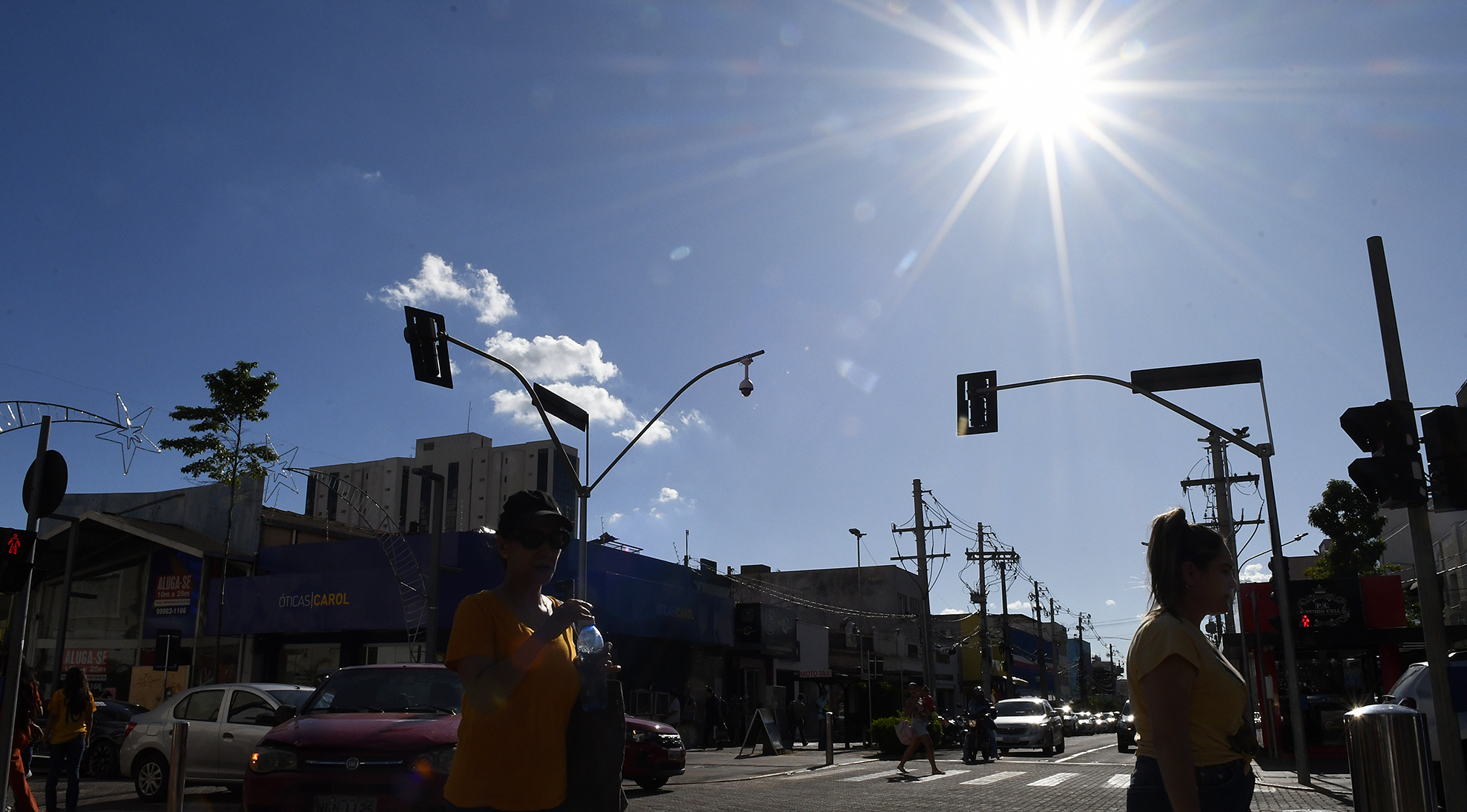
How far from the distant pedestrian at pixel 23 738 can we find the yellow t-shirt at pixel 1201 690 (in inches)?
364

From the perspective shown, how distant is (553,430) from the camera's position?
16297 mm

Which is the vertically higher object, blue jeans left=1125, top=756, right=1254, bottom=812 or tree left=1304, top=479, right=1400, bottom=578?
tree left=1304, top=479, right=1400, bottom=578

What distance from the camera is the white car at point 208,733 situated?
12.2 meters

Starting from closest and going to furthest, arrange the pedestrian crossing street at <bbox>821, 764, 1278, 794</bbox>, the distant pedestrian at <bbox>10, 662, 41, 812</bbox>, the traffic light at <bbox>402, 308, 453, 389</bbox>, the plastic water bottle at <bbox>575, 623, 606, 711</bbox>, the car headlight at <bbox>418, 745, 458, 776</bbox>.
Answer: the plastic water bottle at <bbox>575, 623, 606, 711</bbox>
the car headlight at <bbox>418, 745, 458, 776</bbox>
the distant pedestrian at <bbox>10, 662, 41, 812</bbox>
the traffic light at <bbox>402, 308, 453, 389</bbox>
the pedestrian crossing street at <bbox>821, 764, 1278, 794</bbox>

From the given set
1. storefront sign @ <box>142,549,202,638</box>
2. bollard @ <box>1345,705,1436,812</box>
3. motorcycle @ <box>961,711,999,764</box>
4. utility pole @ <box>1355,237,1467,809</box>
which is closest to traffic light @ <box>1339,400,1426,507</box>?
utility pole @ <box>1355,237,1467,809</box>

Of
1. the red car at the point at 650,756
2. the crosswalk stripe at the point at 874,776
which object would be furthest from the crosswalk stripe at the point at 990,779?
the red car at the point at 650,756

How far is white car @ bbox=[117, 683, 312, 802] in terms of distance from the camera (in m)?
12.2

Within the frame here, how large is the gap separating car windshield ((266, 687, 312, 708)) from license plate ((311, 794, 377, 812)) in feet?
21.2

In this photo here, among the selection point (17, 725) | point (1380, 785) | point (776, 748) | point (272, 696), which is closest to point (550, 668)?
Result: point (1380, 785)

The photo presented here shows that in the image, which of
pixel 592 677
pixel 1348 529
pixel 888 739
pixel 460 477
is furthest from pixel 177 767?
pixel 460 477

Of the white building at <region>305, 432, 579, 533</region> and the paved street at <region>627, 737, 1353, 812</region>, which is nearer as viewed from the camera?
the paved street at <region>627, 737, 1353, 812</region>

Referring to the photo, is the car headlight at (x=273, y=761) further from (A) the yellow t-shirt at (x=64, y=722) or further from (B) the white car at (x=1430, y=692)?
(B) the white car at (x=1430, y=692)

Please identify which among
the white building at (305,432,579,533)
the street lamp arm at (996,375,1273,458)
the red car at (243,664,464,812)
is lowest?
the red car at (243,664,464,812)

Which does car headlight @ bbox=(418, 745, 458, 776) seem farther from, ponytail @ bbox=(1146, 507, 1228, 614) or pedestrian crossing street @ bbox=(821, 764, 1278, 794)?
pedestrian crossing street @ bbox=(821, 764, 1278, 794)
